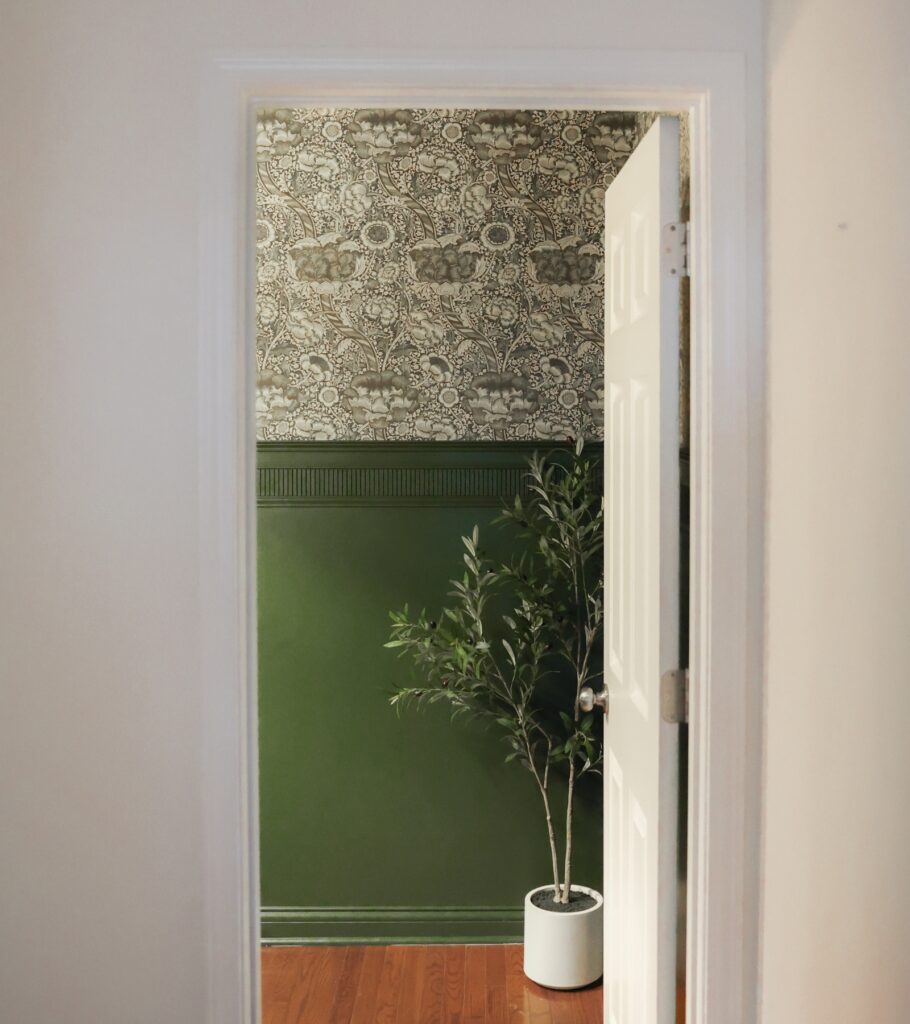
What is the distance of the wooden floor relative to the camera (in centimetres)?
290

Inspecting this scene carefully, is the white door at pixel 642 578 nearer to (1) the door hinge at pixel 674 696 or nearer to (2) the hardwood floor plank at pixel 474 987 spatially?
(1) the door hinge at pixel 674 696

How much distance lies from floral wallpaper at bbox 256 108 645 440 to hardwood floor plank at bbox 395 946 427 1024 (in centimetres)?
163

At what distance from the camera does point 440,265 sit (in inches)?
128

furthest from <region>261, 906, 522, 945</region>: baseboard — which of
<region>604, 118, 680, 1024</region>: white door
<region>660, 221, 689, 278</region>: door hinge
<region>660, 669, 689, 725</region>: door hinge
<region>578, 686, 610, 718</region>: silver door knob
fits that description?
<region>660, 221, 689, 278</region>: door hinge

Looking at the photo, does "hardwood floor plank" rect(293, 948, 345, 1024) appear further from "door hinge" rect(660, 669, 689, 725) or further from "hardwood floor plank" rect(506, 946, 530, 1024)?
"door hinge" rect(660, 669, 689, 725)

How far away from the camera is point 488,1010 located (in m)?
2.93

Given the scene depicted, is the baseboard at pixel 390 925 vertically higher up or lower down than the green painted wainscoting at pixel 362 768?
lower down

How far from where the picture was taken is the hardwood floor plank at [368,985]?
9.51 feet
